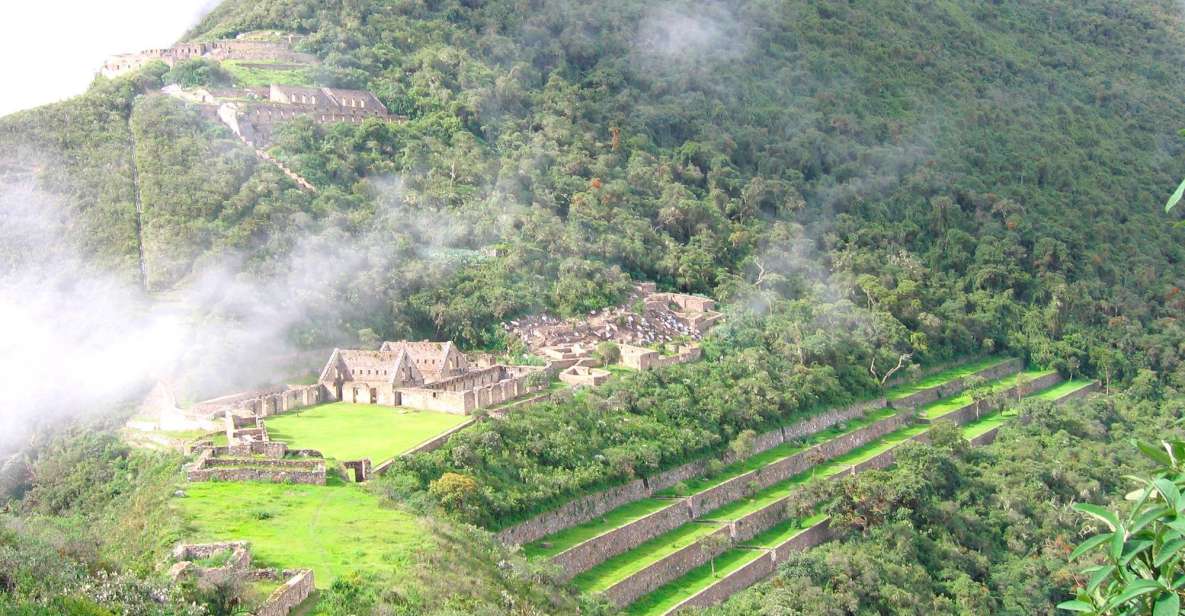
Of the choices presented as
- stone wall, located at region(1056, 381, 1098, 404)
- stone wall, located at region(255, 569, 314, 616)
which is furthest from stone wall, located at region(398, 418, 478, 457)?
stone wall, located at region(1056, 381, 1098, 404)

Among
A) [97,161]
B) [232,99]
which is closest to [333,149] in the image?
[232,99]

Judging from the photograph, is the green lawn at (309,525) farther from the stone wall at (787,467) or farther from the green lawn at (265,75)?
the green lawn at (265,75)

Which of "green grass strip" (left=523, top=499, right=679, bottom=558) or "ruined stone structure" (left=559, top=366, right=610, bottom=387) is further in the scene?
"ruined stone structure" (left=559, top=366, right=610, bottom=387)

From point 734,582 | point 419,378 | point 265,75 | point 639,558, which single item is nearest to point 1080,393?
point 734,582

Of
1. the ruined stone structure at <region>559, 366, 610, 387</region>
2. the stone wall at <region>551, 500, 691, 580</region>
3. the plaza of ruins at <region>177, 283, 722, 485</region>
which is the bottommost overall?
the stone wall at <region>551, 500, 691, 580</region>

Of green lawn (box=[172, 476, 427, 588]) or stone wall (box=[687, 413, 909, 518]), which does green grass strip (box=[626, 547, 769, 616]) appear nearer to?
stone wall (box=[687, 413, 909, 518])

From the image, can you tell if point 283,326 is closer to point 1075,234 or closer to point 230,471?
point 230,471
